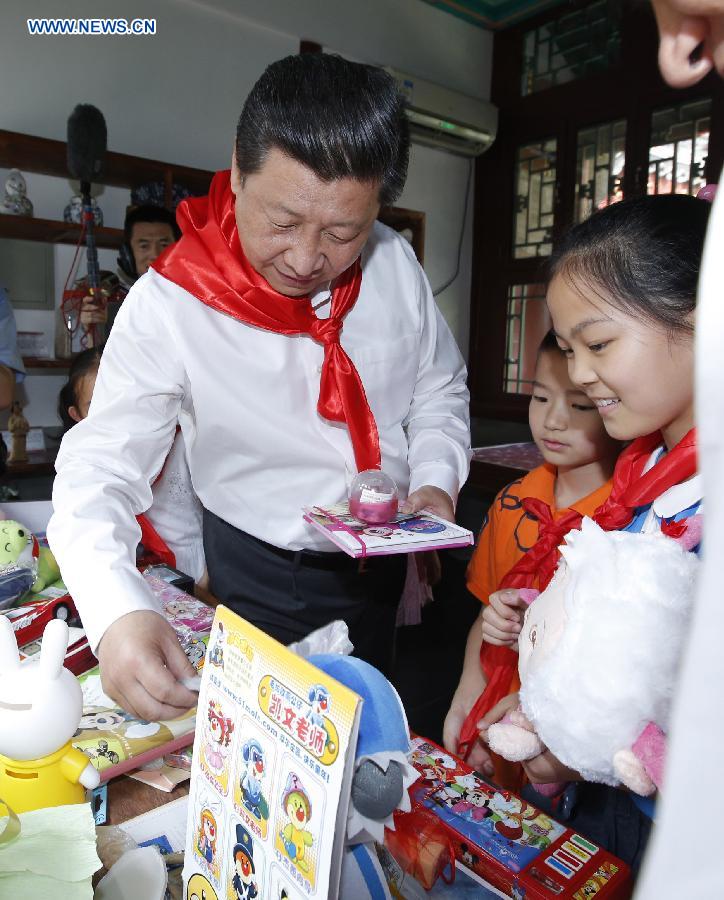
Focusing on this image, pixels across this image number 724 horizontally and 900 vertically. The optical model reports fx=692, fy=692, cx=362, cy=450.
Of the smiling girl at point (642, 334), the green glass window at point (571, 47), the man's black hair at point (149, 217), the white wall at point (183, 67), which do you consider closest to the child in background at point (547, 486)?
the smiling girl at point (642, 334)

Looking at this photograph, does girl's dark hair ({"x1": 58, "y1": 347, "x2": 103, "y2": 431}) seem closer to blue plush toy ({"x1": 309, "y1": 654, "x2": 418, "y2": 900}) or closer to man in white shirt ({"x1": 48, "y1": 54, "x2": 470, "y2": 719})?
man in white shirt ({"x1": 48, "y1": 54, "x2": 470, "y2": 719})

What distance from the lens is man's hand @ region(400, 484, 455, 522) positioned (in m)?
1.20

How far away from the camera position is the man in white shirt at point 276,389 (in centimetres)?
93

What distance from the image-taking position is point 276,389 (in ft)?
4.09

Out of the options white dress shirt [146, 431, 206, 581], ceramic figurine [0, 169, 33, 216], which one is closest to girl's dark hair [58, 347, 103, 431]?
white dress shirt [146, 431, 206, 581]

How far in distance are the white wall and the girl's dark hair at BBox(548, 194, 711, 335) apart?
2804mm

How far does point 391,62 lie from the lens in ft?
13.6

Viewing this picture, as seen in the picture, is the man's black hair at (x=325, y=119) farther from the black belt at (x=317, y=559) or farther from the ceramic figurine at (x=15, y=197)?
the ceramic figurine at (x=15, y=197)

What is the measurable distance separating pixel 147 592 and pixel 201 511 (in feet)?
2.02

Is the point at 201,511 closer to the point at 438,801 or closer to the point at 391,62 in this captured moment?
the point at 438,801

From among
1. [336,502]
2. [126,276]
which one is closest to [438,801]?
[336,502]

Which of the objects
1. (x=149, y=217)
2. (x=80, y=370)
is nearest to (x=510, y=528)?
(x=80, y=370)

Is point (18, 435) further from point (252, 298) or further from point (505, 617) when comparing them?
point (505, 617)

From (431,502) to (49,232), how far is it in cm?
247
